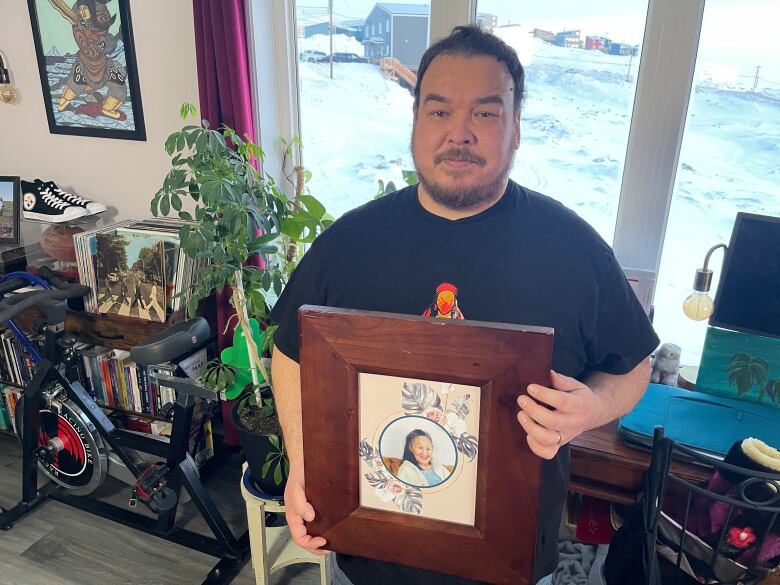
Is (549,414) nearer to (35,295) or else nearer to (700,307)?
(700,307)

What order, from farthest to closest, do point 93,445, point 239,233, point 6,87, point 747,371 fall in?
point 6,87, point 93,445, point 239,233, point 747,371

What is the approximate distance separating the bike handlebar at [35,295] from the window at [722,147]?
206 cm

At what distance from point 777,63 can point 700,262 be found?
61 centimetres

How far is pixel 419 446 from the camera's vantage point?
0.80 m

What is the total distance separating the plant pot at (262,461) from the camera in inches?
67.9

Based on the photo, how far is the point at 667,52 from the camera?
1.70 metres

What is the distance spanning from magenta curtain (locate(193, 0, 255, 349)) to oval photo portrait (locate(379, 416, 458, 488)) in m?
1.44

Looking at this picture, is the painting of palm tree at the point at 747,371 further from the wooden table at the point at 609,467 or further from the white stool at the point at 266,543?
the white stool at the point at 266,543

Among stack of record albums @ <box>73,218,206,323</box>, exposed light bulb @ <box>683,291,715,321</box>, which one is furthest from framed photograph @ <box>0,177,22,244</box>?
exposed light bulb @ <box>683,291,715,321</box>

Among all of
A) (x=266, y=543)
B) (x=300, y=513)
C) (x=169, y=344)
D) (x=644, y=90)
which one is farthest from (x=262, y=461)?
(x=644, y=90)

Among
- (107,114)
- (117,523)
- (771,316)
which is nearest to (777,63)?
(771,316)

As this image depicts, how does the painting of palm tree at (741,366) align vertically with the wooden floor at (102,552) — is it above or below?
above

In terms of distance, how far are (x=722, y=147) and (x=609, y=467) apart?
1.06 metres

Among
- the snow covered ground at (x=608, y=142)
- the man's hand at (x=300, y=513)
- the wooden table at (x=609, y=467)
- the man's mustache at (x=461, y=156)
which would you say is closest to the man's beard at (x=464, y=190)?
the man's mustache at (x=461, y=156)
